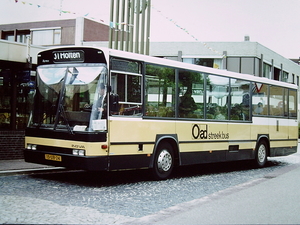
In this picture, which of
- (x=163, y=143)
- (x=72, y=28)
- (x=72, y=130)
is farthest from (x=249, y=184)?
(x=72, y=28)

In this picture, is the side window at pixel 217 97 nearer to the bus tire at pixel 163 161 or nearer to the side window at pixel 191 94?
the side window at pixel 191 94

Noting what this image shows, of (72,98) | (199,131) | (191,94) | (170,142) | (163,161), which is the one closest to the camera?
(72,98)

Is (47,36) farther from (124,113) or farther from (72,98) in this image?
(124,113)

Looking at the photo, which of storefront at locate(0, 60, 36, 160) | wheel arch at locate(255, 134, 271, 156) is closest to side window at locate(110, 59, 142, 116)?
storefront at locate(0, 60, 36, 160)

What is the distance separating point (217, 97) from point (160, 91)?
263cm

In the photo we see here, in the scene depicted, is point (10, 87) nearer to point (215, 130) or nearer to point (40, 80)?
point (40, 80)

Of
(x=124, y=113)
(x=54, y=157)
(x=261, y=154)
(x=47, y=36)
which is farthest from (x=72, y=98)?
(x=47, y=36)

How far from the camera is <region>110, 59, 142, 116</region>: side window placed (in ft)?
31.2

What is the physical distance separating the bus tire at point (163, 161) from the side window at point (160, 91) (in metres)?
0.80

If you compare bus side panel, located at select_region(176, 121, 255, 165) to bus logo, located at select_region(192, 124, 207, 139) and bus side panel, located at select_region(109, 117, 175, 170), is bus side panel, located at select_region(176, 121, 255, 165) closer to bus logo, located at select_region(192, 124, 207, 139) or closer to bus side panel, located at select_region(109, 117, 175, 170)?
bus logo, located at select_region(192, 124, 207, 139)

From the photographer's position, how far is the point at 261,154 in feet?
49.1

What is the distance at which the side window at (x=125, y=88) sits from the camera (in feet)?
31.2

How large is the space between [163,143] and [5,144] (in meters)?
5.55

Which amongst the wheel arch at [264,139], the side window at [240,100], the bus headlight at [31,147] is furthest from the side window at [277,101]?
the bus headlight at [31,147]
